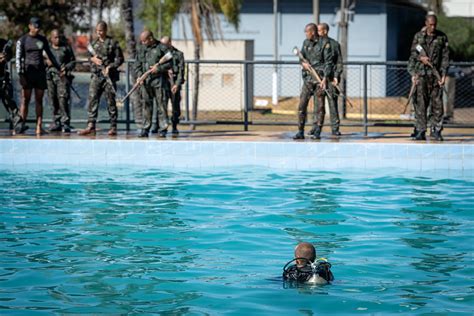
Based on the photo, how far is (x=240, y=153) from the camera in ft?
52.3

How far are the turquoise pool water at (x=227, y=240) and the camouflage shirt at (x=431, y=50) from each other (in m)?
2.00

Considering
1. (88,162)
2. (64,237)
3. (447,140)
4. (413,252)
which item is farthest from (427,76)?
(64,237)

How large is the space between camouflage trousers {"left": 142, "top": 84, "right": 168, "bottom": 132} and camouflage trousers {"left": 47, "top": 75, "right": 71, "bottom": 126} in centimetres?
159

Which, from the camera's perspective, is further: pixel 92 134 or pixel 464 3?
pixel 464 3

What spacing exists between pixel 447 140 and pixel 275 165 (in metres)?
3.09

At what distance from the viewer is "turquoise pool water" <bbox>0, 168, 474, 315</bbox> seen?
26.8 ft

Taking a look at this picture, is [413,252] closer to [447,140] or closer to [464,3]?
[447,140]

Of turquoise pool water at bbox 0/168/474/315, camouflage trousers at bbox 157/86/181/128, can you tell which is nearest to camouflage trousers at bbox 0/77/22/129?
turquoise pool water at bbox 0/168/474/315

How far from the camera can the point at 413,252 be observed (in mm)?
9953

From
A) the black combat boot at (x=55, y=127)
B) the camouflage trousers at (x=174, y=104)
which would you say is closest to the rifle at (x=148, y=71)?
the camouflage trousers at (x=174, y=104)

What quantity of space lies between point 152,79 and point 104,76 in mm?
857

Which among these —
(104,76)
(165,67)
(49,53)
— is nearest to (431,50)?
(165,67)

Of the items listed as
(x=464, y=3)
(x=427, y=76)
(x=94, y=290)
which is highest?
(x=464, y=3)

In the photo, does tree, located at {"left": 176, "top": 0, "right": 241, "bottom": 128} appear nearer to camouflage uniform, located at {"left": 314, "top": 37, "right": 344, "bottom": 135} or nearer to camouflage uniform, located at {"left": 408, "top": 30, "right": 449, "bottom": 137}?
camouflage uniform, located at {"left": 314, "top": 37, "right": 344, "bottom": 135}
